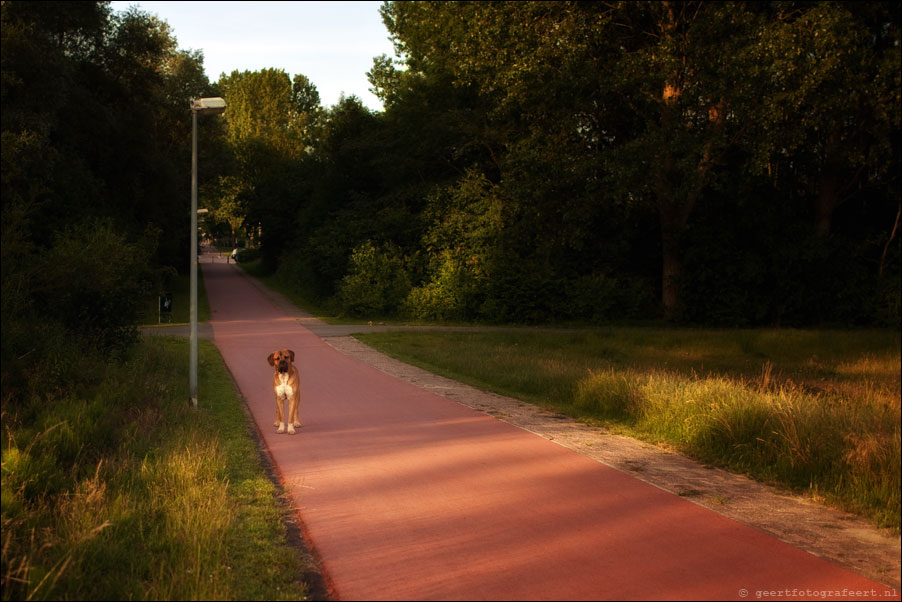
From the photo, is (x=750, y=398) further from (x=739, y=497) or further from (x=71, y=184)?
(x=71, y=184)

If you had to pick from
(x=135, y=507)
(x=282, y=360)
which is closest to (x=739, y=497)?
(x=135, y=507)

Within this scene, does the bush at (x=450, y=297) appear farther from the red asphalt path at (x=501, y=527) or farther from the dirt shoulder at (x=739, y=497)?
the red asphalt path at (x=501, y=527)

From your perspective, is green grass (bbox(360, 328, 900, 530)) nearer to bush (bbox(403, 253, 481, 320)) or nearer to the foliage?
the foliage

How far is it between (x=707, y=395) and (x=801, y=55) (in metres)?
13.7

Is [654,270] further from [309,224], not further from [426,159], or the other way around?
[309,224]

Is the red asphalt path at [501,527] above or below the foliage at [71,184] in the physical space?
below

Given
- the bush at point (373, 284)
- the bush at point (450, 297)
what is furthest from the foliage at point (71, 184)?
the bush at point (450, 297)

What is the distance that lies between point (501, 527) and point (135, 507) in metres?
3.19

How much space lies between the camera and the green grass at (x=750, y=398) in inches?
294

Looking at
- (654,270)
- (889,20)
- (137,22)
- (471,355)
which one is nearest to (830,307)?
(654,270)

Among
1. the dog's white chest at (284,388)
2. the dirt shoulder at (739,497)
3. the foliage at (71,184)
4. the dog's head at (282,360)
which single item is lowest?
the dirt shoulder at (739,497)

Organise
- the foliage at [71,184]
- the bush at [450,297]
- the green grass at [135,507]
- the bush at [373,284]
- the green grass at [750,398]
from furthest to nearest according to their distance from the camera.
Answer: the bush at [373,284]
the bush at [450,297]
the foliage at [71,184]
the green grass at [750,398]
the green grass at [135,507]

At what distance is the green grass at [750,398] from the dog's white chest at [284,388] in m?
4.59

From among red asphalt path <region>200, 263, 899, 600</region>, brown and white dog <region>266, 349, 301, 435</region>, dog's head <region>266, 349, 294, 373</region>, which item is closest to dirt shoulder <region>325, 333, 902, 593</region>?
red asphalt path <region>200, 263, 899, 600</region>
